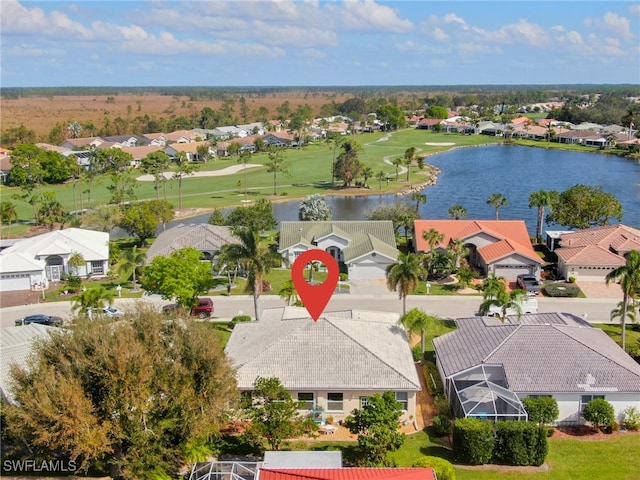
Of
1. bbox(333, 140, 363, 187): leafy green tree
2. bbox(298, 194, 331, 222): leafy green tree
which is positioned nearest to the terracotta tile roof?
bbox(298, 194, 331, 222): leafy green tree

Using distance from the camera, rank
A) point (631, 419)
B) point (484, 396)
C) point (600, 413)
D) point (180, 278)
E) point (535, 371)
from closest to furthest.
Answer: point (600, 413), point (484, 396), point (631, 419), point (535, 371), point (180, 278)

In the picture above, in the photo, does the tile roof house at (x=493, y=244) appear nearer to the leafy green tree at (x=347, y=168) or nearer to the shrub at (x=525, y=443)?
the shrub at (x=525, y=443)

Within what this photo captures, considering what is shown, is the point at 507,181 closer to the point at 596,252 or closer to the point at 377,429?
the point at 596,252

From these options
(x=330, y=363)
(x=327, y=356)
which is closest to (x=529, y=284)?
(x=327, y=356)

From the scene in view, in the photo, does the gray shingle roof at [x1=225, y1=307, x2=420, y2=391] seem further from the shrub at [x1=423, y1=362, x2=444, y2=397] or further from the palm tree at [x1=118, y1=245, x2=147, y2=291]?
the palm tree at [x1=118, y1=245, x2=147, y2=291]

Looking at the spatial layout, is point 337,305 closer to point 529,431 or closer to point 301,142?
point 529,431

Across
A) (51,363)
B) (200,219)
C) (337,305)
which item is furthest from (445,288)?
(200,219)

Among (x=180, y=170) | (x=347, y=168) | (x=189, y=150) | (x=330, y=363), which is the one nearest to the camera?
(x=330, y=363)

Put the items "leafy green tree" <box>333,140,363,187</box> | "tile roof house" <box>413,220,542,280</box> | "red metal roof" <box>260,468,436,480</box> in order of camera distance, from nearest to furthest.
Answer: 1. "red metal roof" <box>260,468,436,480</box>
2. "tile roof house" <box>413,220,542,280</box>
3. "leafy green tree" <box>333,140,363,187</box>
